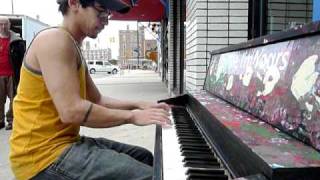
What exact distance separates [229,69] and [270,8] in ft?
9.25

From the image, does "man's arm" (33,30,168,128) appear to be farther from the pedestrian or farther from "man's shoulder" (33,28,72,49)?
the pedestrian

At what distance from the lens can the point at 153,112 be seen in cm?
251

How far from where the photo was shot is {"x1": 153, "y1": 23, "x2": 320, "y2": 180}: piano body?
4.77 feet

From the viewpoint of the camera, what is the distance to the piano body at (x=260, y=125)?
4.77ft

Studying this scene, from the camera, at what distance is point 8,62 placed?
28.3 ft

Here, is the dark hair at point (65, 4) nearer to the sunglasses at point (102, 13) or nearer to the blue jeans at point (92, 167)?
the sunglasses at point (102, 13)

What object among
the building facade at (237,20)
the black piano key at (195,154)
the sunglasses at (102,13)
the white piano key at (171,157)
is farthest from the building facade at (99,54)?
the white piano key at (171,157)

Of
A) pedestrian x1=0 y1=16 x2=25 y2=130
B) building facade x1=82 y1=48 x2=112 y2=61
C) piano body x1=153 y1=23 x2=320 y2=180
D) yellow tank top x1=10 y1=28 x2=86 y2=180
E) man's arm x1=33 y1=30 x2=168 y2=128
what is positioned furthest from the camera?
building facade x1=82 y1=48 x2=112 y2=61

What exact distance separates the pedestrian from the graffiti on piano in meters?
6.31

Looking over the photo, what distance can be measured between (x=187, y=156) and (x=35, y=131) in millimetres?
854

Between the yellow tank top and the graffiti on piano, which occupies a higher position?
the graffiti on piano

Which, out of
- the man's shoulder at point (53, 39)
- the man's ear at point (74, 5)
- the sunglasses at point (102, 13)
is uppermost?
the man's ear at point (74, 5)

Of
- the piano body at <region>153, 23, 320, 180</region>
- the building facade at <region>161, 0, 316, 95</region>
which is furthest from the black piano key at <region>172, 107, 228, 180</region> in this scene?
the building facade at <region>161, 0, 316, 95</region>

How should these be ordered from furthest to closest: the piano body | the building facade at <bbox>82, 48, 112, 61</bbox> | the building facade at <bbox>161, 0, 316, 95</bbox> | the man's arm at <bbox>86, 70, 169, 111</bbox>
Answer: the building facade at <bbox>82, 48, 112, 61</bbox> < the building facade at <bbox>161, 0, 316, 95</bbox> < the man's arm at <bbox>86, 70, 169, 111</bbox> < the piano body
